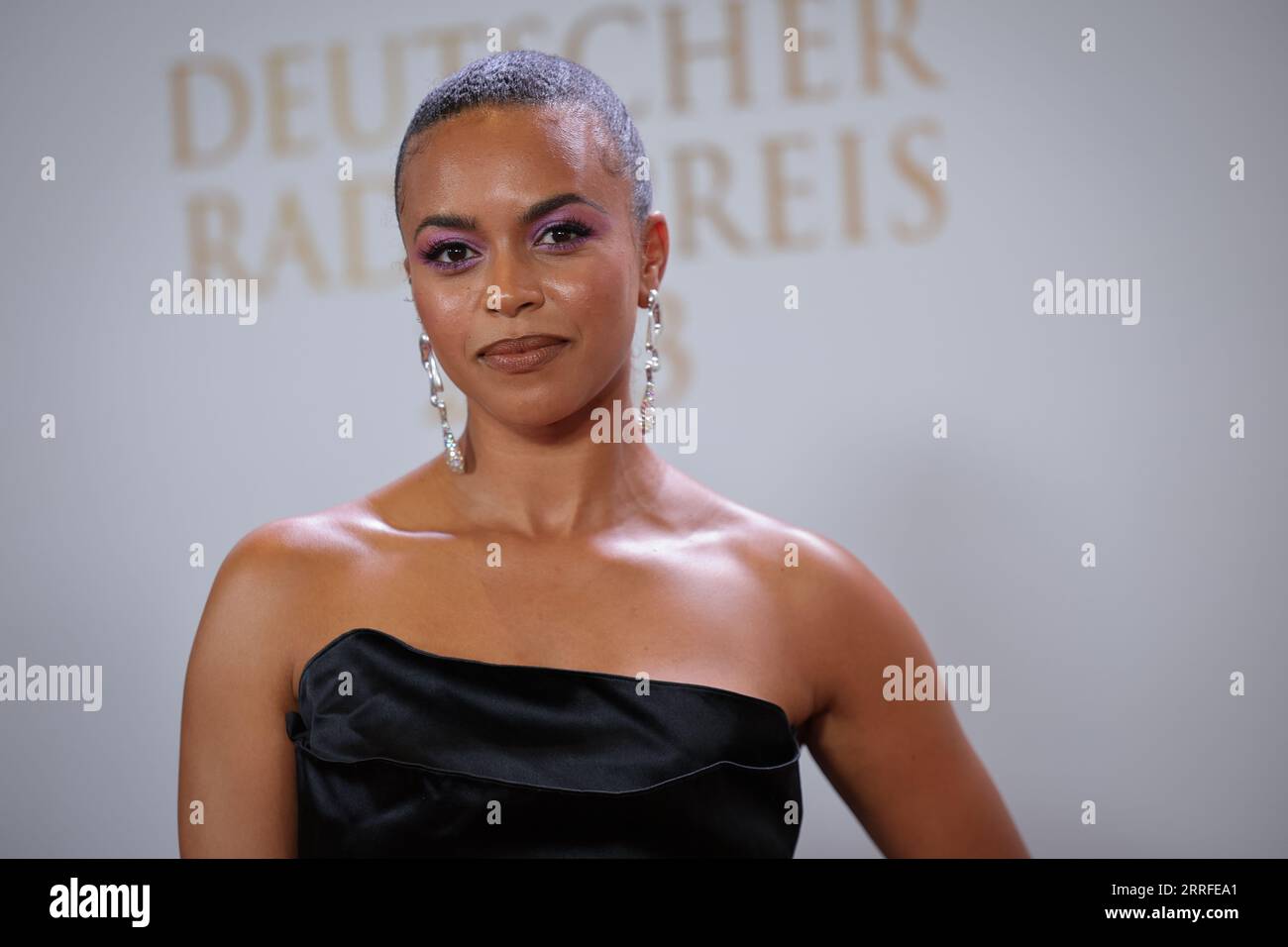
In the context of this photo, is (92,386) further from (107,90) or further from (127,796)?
(127,796)

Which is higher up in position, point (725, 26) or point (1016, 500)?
point (725, 26)

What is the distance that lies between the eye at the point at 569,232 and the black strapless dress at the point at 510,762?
0.49 meters

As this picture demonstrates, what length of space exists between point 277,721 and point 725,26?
132 centimetres

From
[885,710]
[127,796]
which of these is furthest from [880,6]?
[127,796]

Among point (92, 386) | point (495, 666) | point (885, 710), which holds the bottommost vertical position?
point (885, 710)

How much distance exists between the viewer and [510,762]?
1582 millimetres

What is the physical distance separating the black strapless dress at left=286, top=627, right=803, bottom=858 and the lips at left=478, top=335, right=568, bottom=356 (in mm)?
350

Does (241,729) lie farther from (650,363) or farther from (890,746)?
(890,746)

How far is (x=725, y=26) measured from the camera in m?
2.28

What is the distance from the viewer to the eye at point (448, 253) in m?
1.62

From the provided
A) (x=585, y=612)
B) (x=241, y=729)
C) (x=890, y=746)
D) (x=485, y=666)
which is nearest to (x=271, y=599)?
(x=241, y=729)

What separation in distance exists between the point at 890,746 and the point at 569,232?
0.78 metres
